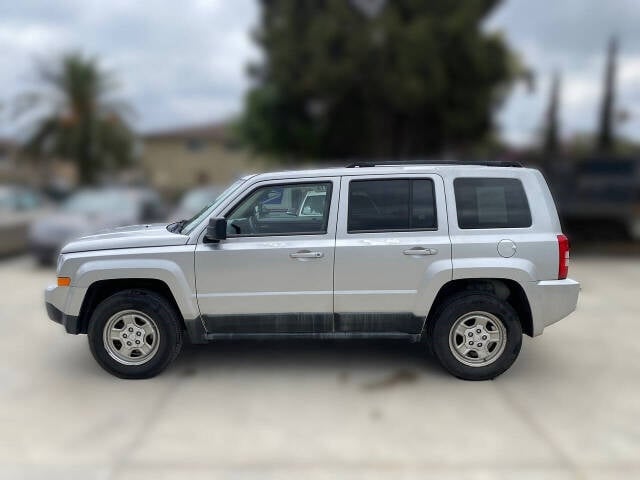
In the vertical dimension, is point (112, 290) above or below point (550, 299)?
above

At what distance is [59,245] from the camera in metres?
11.0

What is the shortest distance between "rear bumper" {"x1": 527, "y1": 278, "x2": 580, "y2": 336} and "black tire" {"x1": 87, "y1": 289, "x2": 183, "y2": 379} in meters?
2.93

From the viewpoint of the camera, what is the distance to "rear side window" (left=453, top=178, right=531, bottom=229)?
→ 4840mm

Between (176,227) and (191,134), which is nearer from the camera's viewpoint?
(176,227)

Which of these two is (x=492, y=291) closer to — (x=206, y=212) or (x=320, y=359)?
(x=320, y=359)

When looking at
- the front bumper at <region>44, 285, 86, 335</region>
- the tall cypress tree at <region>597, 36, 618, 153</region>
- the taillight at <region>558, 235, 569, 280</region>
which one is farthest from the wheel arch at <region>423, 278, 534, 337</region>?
the tall cypress tree at <region>597, 36, 618, 153</region>

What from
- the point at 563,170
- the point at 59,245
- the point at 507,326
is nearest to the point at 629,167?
the point at 563,170

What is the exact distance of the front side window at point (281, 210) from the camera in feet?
16.0

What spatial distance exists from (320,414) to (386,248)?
1389 millimetres

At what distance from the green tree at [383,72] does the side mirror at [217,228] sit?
45.5ft

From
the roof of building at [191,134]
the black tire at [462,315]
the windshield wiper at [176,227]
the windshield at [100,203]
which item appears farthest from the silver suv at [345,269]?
the roof of building at [191,134]

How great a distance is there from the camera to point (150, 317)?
4871mm

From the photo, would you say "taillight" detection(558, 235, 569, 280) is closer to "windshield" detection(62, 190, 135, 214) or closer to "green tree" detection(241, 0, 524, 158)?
"windshield" detection(62, 190, 135, 214)

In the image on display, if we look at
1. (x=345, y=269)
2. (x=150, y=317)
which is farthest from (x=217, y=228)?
(x=345, y=269)
